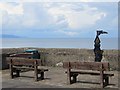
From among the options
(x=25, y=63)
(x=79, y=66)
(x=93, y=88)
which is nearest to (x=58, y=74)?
(x=25, y=63)

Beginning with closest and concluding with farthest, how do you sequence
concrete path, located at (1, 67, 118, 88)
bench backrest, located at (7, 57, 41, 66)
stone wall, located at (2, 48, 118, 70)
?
concrete path, located at (1, 67, 118, 88) < bench backrest, located at (7, 57, 41, 66) < stone wall, located at (2, 48, 118, 70)

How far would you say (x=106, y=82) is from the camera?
11.8 m

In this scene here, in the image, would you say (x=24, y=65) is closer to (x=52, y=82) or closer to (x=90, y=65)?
(x=52, y=82)

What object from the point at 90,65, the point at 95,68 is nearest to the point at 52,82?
the point at 90,65

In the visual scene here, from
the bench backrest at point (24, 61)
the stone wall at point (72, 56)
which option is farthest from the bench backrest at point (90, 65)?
the stone wall at point (72, 56)

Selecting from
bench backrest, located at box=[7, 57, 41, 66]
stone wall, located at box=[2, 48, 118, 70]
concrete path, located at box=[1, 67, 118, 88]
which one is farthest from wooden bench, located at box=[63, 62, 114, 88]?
stone wall, located at box=[2, 48, 118, 70]

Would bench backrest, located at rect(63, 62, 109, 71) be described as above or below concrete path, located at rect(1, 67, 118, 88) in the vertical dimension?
above

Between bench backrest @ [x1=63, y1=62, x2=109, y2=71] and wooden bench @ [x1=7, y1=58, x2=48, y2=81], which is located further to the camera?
wooden bench @ [x1=7, y1=58, x2=48, y2=81]

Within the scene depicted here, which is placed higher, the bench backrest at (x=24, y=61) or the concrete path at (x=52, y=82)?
the bench backrest at (x=24, y=61)

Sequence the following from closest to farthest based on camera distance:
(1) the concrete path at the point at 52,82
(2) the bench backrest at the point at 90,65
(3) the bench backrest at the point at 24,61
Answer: (2) the bench backrest at the point at 90,65 → (1) the concrete path at the point at 52,82 → (3) the bench backrest at the point at 24,61

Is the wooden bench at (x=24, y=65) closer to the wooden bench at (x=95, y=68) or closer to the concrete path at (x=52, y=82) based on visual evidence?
the concrete path at (x=52, y=82)

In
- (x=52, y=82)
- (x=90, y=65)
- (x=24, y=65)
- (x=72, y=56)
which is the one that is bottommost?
(x=52, y=82)

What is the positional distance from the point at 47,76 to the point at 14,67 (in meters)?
1.59

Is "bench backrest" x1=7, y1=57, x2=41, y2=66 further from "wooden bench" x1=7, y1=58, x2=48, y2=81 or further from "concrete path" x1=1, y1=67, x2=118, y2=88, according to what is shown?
"concrete path" x1=1, y1=67, x2=118, y2=88
